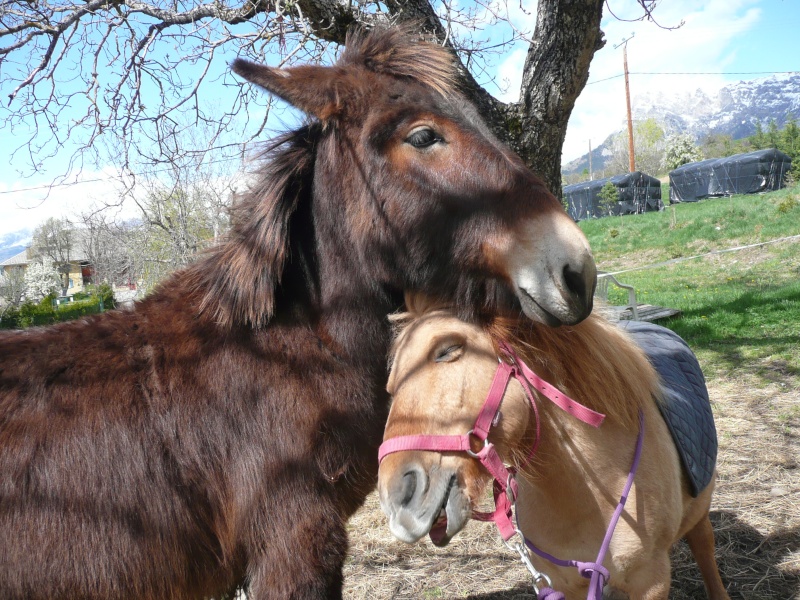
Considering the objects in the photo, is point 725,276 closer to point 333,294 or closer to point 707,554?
point 707,554

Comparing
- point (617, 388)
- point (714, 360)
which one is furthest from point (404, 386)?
point (714, 360)

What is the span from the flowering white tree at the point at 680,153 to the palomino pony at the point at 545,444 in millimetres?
64922

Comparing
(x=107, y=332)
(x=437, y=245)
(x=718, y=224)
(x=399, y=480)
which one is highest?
(x=718, y=224)

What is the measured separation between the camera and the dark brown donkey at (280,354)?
172 cm

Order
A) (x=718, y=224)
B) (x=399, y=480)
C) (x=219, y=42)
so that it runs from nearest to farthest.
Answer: (x=399, y=480) → (x=219, y=42) → (x=718, y=224)

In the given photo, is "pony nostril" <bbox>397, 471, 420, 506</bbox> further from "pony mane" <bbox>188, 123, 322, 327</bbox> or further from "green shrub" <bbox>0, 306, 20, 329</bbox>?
"green shrub" <bbox>0, 306, 20, 329</bbox>

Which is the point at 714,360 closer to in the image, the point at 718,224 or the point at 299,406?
the point at 299,406

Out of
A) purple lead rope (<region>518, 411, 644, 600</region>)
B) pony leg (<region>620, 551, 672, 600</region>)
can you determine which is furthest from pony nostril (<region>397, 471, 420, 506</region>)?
pony leg (<region>620, 551, 672, 600</region>)

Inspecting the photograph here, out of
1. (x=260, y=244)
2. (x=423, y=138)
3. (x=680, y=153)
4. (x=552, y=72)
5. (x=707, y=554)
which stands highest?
(x=680, y=153)

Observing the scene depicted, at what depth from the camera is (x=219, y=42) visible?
4211 mm

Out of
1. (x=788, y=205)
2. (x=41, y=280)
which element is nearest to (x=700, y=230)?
(x=788, y=205)

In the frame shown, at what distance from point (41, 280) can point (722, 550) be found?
5067 centimetres

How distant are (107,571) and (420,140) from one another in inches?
68.2

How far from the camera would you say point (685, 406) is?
249 centimetres
